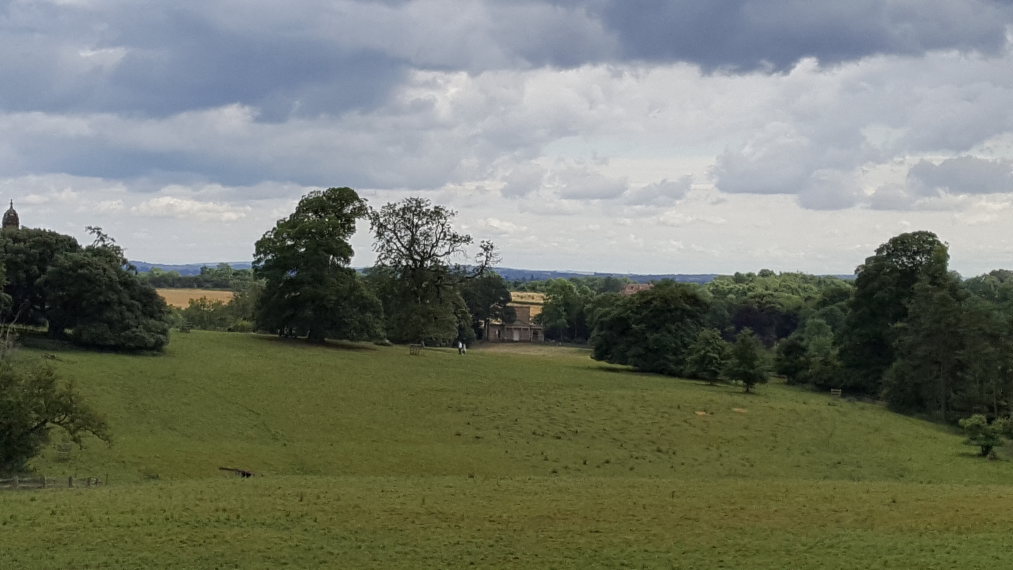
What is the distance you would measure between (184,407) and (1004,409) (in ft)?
187

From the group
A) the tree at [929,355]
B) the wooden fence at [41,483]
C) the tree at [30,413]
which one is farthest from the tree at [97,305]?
the tree at [929,355]

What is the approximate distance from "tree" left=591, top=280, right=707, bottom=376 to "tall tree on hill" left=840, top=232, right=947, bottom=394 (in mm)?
14057

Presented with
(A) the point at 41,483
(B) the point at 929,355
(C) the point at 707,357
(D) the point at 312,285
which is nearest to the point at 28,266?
(D) the point at 312,285

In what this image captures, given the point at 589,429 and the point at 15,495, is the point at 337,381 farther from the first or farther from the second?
the point at 15,495

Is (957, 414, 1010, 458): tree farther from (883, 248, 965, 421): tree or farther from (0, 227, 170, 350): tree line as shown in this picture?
(0, 227, 170, 350): tree line

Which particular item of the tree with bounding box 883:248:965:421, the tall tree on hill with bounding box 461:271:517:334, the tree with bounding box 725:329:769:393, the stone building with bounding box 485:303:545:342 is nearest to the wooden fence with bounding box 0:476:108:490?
the tree with bounding box 725:329:769:393

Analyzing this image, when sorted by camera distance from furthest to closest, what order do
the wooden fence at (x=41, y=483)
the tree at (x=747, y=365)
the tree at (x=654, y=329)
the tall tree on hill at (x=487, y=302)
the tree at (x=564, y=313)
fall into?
the tree at (x=564, y=313), the tall tree on hill at (x=487, y=302), the tree at (x=654, y=329), the tree at (x=747, y=365), the wooden fence at (x=41, y=483)

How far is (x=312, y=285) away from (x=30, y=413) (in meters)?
39.2

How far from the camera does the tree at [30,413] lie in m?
30.3

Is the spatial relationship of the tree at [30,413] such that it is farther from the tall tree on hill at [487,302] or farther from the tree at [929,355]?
the tall tree on hill at [487,302]

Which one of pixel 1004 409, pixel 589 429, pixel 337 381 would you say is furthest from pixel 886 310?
pixel 337 381

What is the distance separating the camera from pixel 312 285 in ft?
228

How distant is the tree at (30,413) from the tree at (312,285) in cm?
3682

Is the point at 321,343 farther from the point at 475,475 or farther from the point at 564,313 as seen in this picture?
the point at 564,313
